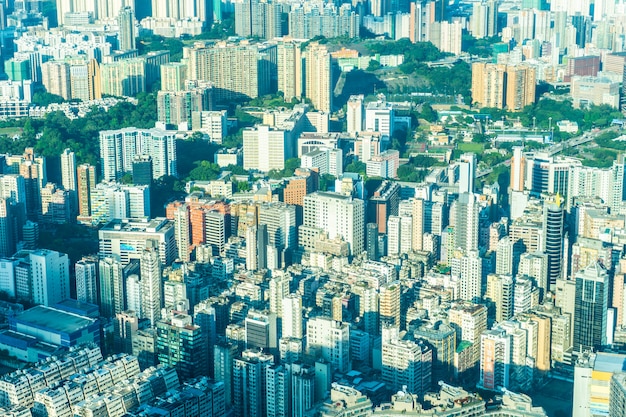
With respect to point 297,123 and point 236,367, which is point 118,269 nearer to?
point 236,367

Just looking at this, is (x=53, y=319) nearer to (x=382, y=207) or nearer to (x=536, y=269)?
(x=382, y=207)

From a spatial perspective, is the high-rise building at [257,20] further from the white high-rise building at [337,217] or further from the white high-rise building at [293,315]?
the white high-rise building at [293,315]

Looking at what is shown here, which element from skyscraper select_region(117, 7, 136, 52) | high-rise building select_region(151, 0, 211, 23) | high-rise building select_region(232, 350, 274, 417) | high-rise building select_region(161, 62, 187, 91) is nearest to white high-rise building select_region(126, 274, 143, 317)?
high-rise building select_region(232, 350, 274, 417)

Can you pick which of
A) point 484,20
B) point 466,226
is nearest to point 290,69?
point 484,20

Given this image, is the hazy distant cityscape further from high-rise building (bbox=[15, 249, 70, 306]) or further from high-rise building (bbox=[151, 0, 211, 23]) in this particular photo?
high-rise building (bbox=[151, 0, 211, 23])

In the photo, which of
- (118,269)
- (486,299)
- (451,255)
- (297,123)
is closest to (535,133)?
(297,123)
